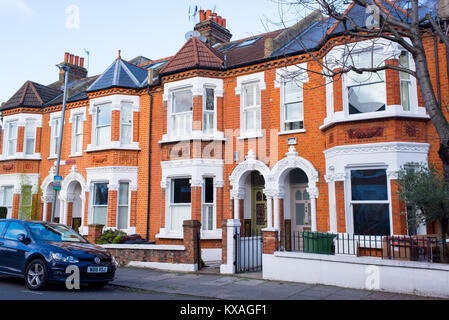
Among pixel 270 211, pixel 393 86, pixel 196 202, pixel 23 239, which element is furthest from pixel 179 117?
pixel 23 239

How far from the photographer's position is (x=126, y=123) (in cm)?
1656

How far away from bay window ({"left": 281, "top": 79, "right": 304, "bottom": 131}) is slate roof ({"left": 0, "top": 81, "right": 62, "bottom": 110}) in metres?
13.0

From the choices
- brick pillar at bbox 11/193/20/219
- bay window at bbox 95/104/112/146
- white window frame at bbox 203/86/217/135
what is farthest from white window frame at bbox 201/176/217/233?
brick pillar at bbox 11/193/20/219

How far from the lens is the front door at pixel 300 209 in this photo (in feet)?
44.6

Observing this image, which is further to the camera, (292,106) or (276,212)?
(292,106)

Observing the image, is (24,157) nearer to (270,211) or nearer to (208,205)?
(208,205)

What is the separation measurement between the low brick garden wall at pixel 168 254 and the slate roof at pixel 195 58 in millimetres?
6604

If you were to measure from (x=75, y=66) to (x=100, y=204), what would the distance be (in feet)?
39.7

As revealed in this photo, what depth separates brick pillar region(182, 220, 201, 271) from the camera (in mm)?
11109

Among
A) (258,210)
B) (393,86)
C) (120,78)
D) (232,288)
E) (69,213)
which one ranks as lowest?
(232,288)

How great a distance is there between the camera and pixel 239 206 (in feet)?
46.3

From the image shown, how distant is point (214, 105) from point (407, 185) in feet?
26.4

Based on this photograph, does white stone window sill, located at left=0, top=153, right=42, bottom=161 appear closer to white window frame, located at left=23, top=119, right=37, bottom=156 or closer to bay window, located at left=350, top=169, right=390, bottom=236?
white window frame, located at left=23, top=119, right=37, bottom=156
